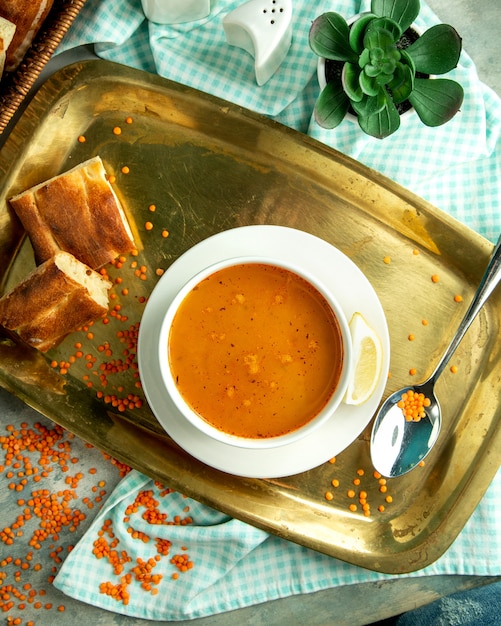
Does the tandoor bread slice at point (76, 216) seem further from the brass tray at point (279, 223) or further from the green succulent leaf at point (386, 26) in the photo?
the green succulent leaf at point (386, 26)

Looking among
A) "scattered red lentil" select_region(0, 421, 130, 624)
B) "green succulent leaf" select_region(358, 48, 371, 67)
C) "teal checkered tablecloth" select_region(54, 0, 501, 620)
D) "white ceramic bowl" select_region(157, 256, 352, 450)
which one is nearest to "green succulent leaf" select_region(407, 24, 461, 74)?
"green succulent leaf" select_region(358, 48, 371, 67)

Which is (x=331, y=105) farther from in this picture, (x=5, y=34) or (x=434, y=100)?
(x=5, y=34)

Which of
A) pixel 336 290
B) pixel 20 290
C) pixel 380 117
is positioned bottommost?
pixel 20 290

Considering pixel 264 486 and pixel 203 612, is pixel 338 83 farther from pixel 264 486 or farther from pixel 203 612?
pixel 203 612

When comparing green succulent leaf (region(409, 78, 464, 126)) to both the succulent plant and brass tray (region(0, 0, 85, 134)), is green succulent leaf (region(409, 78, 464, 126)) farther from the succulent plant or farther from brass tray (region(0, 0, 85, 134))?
brass tray (region(0, 0, 85, 134))

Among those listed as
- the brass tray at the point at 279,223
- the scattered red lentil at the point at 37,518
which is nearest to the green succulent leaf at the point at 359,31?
the brass tray at the point at 279,223

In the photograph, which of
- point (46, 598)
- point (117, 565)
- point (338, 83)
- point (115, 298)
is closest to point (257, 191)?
point (338, 83)

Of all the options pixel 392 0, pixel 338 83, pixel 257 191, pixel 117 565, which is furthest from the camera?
pixel 117 565
